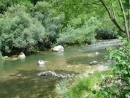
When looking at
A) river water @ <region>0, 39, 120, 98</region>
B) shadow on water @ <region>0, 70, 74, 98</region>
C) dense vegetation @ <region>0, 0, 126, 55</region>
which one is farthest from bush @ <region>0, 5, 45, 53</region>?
shadow on water @ <region>0, 70, 74, 98</region>

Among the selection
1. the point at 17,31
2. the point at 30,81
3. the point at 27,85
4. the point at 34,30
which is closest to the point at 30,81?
the point at 30,81

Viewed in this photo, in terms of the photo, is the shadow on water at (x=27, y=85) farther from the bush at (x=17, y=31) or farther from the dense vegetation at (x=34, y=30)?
the bush at (x=17, y=31)

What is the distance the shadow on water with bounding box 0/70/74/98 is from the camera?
33.1ft

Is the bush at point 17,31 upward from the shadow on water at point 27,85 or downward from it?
upward

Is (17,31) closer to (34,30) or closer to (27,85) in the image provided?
(34,30)

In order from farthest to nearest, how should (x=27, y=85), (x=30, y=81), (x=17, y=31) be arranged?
(x=17, y=31) → (x=30, y=81) → (x=27, y=85)

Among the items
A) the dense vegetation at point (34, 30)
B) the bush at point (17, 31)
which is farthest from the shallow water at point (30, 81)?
the bush at point (17, 31)

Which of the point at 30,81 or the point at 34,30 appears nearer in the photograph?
the point at 30,81

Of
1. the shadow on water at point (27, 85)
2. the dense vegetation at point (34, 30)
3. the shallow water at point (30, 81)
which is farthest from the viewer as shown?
the dense vegetation at point (34, 30)

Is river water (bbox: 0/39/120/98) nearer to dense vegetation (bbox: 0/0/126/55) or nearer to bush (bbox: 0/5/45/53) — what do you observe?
dense vegetation (bbox: 0/0/126/55)

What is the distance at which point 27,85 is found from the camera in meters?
11.7

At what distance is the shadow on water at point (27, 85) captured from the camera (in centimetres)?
1009

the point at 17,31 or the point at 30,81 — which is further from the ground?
the point at 17,31

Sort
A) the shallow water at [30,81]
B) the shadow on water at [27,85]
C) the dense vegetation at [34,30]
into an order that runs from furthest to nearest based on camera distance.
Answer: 1. the dense vegetation at [34,30]
2. the shallow water at [30,81]
3. the shadow on water at [27,85]
